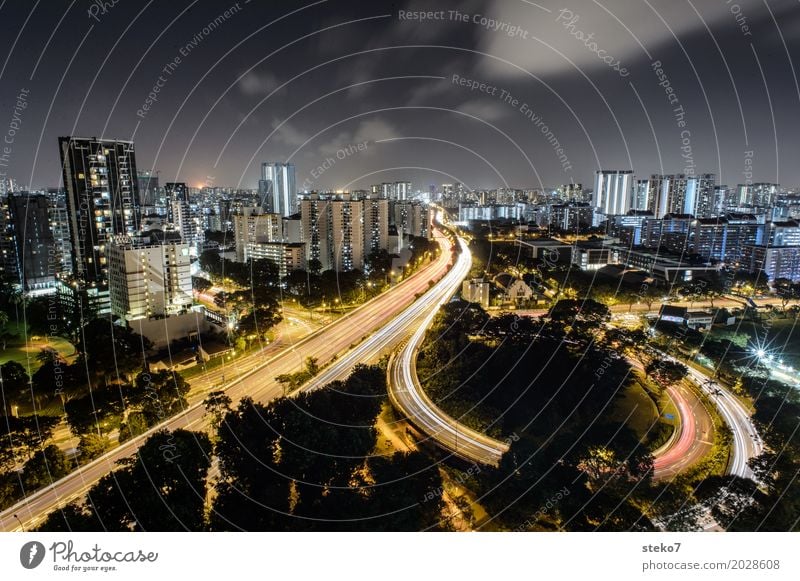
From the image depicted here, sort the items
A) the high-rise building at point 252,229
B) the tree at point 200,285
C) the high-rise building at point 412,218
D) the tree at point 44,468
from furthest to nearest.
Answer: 1. the high-rise building at point 412,218
2. the high-rise building at point 252,229
3. the tree at point 200,285
4. the tree at point 44,468

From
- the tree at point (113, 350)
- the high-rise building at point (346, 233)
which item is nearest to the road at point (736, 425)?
the tree at point (113, 350)

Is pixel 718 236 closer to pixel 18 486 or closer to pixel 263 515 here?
pixel 263 515

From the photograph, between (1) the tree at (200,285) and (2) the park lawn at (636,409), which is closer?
(2) the park lawn at (636,409)

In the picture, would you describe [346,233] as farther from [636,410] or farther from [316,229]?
[636,410]

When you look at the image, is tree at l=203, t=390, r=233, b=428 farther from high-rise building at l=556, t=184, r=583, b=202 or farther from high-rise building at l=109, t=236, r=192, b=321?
high-rise building at l=556, t=184, r=583, b=202

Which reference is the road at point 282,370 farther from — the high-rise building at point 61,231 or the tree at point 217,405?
the high-rise building at point 61,231

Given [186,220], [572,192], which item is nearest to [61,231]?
[186,220]
